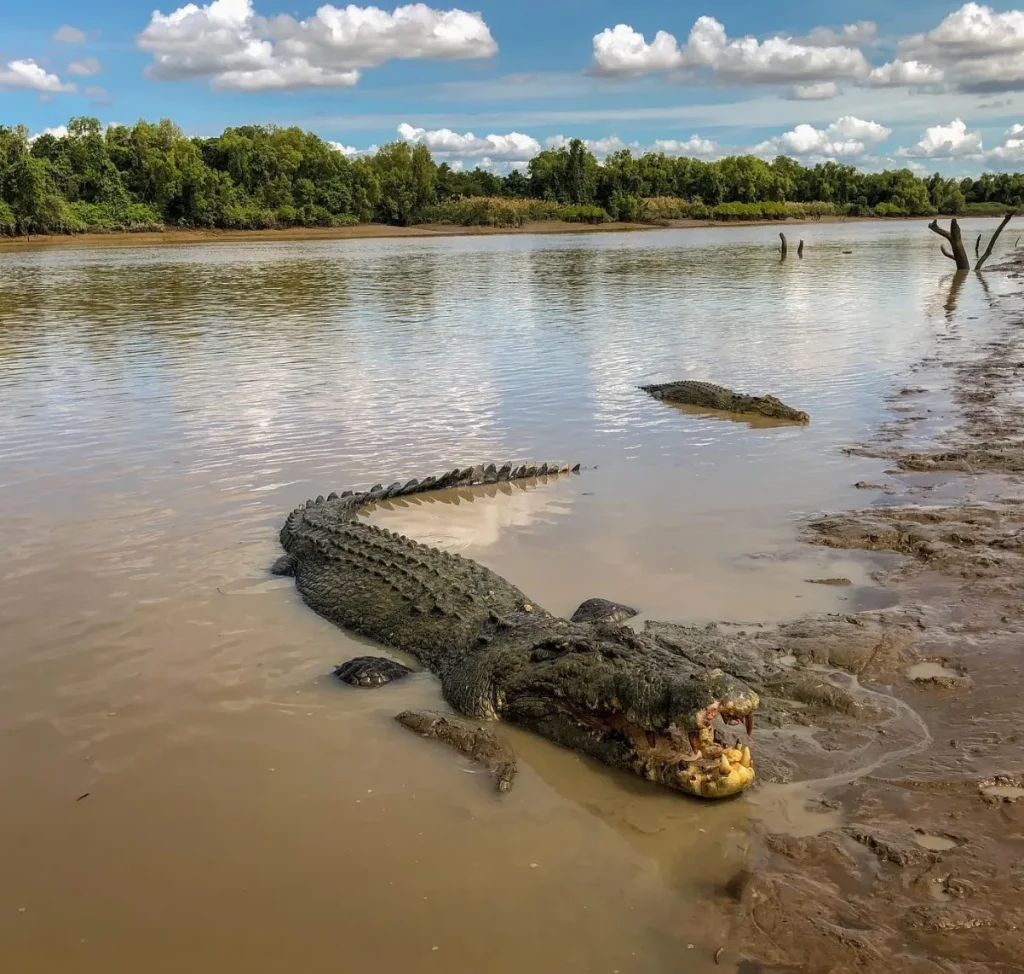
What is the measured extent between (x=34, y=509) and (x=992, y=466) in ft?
28.6

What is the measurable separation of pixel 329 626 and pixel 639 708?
2.71 metres

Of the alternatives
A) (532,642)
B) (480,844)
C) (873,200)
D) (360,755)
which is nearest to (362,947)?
(480,844)

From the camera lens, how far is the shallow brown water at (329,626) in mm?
3258

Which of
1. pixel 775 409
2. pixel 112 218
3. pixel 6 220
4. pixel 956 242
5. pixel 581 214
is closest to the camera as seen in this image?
pixel 775 409

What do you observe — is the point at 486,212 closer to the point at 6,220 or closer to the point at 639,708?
the point at 6,220

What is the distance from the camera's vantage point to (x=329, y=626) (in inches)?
233

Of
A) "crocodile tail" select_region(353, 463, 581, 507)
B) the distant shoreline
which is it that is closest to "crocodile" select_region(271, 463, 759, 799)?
"crocodile tail" select_region(353, 463, 581, 507)

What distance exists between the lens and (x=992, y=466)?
26.7ft

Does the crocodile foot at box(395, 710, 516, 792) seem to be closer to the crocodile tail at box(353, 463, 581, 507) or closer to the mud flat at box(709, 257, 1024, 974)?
the mud flat at box(709, 257, 1024, 974)

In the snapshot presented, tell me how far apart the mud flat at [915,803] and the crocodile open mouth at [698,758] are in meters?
0.16

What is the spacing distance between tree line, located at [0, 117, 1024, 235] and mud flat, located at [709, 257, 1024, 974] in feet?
259

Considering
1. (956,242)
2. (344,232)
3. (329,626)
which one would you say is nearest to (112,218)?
(344,232)

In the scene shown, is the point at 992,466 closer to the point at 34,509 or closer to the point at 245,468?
the point at 245,468

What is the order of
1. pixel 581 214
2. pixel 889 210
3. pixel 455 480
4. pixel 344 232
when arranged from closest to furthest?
pixel 455 480 → pixel 344 232 → pixel 581 214 → pixel 889 210
